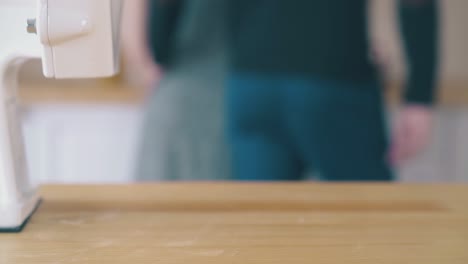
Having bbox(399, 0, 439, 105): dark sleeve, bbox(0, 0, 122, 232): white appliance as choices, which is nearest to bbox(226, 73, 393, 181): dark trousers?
bbox(399, 0, 439, 105): dark sleeve

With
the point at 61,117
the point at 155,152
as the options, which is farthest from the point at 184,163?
the point at 61,117

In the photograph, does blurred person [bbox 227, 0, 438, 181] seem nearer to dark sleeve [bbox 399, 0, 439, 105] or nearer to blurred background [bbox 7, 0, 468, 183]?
dark sleeve [bbox 399, 0, 439, 105]

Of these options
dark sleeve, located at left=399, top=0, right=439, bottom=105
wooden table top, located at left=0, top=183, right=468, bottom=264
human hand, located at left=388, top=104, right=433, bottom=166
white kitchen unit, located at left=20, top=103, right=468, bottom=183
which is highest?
dark sleeve, located at left=399, top=0, right=439, bottom=105

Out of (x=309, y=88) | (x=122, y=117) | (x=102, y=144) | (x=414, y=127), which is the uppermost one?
(x=309, y=88)

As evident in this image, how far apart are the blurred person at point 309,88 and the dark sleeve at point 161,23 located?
10.3 inches

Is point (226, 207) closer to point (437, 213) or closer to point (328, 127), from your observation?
point (437, 213)

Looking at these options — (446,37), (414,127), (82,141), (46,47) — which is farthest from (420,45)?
(82,141)

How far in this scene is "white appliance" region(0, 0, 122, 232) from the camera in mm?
739

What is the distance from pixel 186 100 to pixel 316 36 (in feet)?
1.73

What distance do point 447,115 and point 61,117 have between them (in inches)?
56.9

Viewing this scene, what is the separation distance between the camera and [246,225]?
810mm

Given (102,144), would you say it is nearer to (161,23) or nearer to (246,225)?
(161,23)

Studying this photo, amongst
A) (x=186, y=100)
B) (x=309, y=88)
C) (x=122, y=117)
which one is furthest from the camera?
(x=122, y=117)

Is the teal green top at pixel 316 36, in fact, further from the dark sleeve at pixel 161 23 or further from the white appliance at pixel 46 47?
the white appliance at pixel 46 47
